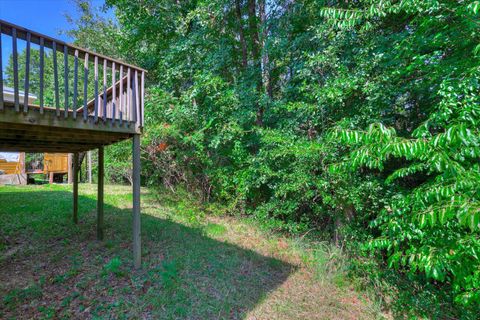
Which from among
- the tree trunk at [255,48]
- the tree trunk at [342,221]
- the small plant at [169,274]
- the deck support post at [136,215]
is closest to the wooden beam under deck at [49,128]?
the deck support post at [136,215]

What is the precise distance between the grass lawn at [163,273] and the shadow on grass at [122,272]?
0.01m

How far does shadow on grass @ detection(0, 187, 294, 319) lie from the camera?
294cm

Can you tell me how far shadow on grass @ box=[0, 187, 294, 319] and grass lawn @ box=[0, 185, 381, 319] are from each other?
13mm

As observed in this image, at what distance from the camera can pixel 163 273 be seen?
360cm

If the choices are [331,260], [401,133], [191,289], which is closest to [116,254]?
[191,289]

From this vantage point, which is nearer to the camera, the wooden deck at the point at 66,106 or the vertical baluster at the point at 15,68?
the vertical baluster at the point at 15,68

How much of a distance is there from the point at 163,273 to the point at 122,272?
548 millimetres

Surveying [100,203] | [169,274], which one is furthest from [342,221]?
[100,203]

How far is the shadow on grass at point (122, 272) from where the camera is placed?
294cm

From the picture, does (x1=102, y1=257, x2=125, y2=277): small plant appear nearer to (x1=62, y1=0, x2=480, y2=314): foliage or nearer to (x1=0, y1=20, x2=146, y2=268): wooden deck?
(x1=0, y1=20, x2=146, y2=268): wooden deck

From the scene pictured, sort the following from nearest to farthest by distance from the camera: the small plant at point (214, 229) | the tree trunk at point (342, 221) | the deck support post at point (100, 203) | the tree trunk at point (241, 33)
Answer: the deck support post at point (100, 203), the tree trunk at point (342, 221), the small plant at point (214, 229), the tree trunk at point (241, 33)

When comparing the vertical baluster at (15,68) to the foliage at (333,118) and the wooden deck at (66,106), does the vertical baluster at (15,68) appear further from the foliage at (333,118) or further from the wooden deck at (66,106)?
the foliage at (333,118)

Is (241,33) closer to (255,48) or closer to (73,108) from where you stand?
(255,48)

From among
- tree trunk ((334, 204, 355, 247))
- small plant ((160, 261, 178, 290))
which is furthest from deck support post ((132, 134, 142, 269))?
tree trunk ((334, 204, 355, 247))
